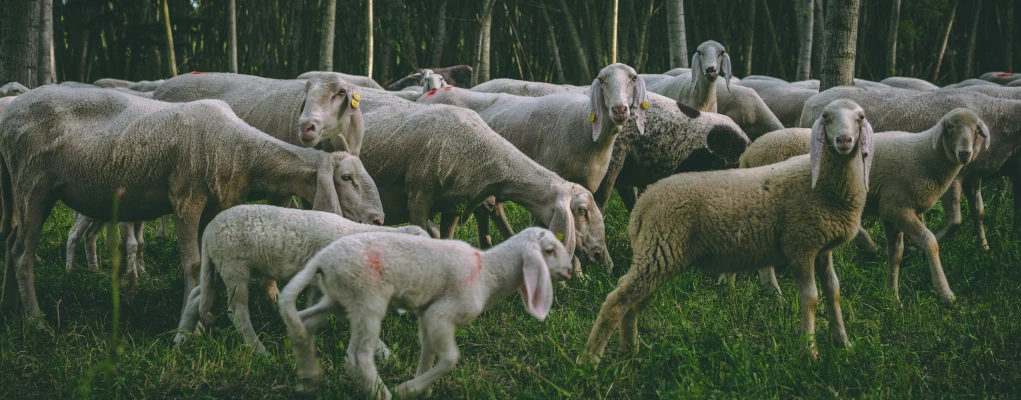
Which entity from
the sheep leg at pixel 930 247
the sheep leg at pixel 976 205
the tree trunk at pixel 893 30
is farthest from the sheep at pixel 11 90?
the tree trunk at pixel 893 30

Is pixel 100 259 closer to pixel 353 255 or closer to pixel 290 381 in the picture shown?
pixel 290 381

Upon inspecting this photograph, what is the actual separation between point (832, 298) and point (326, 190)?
2.66 m

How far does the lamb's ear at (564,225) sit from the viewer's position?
539 centimetres

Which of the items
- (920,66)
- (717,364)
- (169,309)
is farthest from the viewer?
(920,66)

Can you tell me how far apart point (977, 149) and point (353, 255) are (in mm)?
4300

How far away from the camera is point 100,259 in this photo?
7.00m

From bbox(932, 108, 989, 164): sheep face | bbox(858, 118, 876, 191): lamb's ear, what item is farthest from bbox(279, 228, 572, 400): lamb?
bbox(932, 108, 989, 164): sheep face

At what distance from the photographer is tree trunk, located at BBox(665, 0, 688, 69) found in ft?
40.0

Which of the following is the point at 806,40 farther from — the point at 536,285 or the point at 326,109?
the point at 536,285

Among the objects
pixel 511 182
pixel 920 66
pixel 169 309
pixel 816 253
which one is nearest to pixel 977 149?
pixel 816 253

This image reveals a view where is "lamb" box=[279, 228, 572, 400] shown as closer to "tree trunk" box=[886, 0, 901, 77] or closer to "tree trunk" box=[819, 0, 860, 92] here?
"tree trunk" box=[819, 0, 860, 92]

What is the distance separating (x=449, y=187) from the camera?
6.04 meters

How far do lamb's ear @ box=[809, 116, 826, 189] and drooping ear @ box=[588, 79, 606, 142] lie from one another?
2.01m

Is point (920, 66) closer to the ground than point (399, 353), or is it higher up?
higher up
